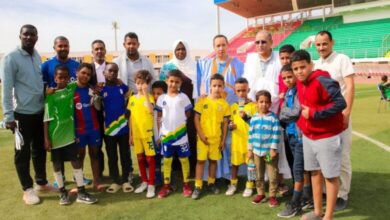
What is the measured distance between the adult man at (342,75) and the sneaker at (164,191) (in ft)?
6.71

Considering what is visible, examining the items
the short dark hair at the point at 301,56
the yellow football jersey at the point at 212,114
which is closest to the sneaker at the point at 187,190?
the yellow football jersey at the point at 212,114

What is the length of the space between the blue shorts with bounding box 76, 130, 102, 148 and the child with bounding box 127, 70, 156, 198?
0.46m

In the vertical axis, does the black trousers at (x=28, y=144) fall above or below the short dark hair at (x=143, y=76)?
below

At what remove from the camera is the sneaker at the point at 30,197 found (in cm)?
412

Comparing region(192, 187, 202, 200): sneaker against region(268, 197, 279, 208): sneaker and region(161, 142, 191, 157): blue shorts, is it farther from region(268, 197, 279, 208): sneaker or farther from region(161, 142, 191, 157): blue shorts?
region(268, 197, 279, 208): sneaker

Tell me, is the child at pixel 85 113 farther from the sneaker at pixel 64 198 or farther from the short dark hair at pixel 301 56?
the short dark hair at pixel 301 56

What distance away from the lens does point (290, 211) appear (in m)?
3.54

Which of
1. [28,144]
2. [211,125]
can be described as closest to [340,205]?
Result: [211,125]

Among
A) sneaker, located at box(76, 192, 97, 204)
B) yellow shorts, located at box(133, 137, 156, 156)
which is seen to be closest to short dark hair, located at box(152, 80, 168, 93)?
yellow shorts, located at box(133, 137, 156, 156)

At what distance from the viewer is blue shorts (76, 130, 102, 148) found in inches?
168

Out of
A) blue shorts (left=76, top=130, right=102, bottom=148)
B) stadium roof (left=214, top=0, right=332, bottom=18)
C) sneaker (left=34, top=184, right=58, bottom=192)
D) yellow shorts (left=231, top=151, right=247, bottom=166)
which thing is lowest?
sneaker (left=34, top=184, right=58, bottom=192)

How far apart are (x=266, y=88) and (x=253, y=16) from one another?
3876 cm

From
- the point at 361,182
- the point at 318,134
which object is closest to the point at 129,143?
the point at 318,134

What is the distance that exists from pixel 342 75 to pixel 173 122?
2.04 metres
